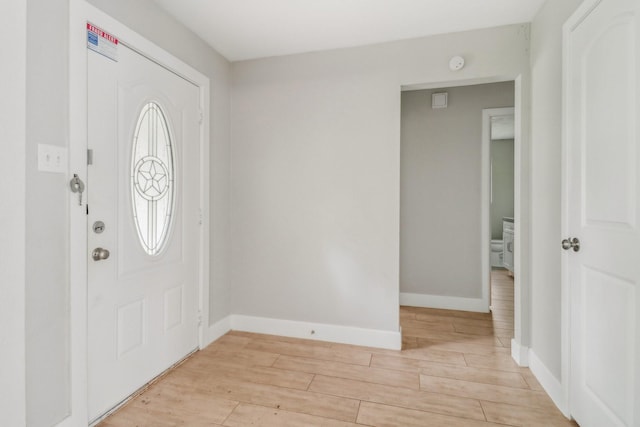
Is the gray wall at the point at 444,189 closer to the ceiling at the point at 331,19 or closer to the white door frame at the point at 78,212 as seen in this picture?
the ceiling at the point at 331,19

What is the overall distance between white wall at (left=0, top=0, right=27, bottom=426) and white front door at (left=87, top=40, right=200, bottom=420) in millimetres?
308

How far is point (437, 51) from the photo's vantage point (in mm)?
2402

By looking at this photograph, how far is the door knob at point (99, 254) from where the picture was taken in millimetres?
1628

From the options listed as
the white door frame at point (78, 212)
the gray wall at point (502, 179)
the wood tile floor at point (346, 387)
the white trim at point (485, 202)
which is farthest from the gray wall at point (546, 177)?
the gray wall at point (502, 179)

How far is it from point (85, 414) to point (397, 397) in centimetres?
172

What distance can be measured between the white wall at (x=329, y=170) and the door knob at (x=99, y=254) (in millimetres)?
1295

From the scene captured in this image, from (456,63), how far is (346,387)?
247cm

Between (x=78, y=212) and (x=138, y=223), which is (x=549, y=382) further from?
(x=78, y=212)

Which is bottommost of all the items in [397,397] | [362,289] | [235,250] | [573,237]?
[397,397]

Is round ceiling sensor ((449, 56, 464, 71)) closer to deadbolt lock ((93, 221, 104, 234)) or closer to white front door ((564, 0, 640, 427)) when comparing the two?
white front door ((564, 0, 640, 427))

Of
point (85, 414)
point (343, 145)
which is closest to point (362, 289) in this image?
point (343, 145)

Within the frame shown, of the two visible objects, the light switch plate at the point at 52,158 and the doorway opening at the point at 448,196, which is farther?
the doorway opening at the point at 448,196

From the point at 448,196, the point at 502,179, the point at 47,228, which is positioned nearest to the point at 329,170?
the point at 448,196

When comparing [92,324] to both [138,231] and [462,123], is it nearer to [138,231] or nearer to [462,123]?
[138,231]
